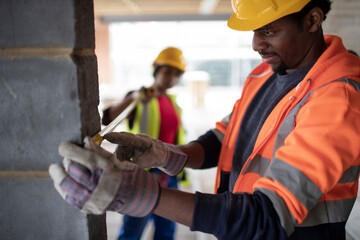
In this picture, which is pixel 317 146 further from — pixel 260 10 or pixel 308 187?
pixel 260 10

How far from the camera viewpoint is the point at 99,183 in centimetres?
85

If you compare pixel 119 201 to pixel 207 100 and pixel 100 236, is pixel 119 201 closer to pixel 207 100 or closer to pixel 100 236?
pixel 100 236

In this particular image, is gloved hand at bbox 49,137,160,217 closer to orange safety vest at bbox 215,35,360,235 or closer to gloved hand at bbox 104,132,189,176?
gloved hand at bbox 104,132,189,176

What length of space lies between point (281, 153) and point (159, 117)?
6.84 ft

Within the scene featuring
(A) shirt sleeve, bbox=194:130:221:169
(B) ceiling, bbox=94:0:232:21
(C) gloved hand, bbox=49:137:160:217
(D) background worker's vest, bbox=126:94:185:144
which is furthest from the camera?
(B) ceiling, bbox=94:0:232:21

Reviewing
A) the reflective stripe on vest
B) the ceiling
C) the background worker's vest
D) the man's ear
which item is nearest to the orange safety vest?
the reflective stripe on vest

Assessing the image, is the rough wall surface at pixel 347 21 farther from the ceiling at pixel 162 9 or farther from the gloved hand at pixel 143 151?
the ceiling at pixel 162 9

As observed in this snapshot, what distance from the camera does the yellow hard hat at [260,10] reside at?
123 centimetres

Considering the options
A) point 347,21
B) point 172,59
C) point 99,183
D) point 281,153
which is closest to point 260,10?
point 281,153

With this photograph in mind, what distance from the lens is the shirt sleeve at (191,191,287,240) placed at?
95cm

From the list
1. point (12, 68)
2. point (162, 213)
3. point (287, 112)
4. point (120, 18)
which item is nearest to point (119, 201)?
point (162, 213)

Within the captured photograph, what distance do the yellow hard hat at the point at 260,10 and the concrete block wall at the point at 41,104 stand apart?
0.75 metres

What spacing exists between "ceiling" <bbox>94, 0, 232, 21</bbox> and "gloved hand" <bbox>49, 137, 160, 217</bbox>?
7.90 meters

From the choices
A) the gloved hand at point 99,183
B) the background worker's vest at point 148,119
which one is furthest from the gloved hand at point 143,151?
the background worker's vest at point 148,119
